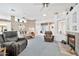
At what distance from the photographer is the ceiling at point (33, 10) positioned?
3406mm

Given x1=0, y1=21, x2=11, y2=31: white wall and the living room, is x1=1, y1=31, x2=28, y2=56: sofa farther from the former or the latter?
x1=0, y1=21, x2=11, y2=31: white wall

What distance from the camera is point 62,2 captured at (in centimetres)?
336

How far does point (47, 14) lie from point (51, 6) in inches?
10.9

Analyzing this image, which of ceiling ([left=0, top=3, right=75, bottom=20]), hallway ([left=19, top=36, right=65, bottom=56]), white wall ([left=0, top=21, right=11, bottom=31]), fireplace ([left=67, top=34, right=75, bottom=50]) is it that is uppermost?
ceiling ([left=0, top=3, right=75, bottom=20])

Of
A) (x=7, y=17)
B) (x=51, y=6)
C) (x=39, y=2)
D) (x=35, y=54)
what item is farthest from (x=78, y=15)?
(x=7, y=17)

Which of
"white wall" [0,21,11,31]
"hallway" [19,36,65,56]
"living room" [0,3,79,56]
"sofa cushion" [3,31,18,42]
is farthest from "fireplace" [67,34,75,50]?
"white wall" [0,21,11,31]

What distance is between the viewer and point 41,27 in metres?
3.77

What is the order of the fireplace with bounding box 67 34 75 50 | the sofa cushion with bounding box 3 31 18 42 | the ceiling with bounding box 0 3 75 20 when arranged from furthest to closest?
the sofa cushion with bounding box 3 31 18 42 → the fireplace with bounding box 67 34 75 50 → the ceiling with bounding box 0 3 75 20

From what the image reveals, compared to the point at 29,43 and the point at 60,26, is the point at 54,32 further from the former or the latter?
the point at 29,43

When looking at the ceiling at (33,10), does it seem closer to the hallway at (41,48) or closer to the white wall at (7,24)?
the white wall at (7,24)

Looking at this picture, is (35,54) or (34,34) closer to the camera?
(35,54)

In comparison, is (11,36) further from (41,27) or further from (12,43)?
(41,27)

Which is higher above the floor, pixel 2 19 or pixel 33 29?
pixel 2 19

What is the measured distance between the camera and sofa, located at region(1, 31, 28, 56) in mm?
3553
